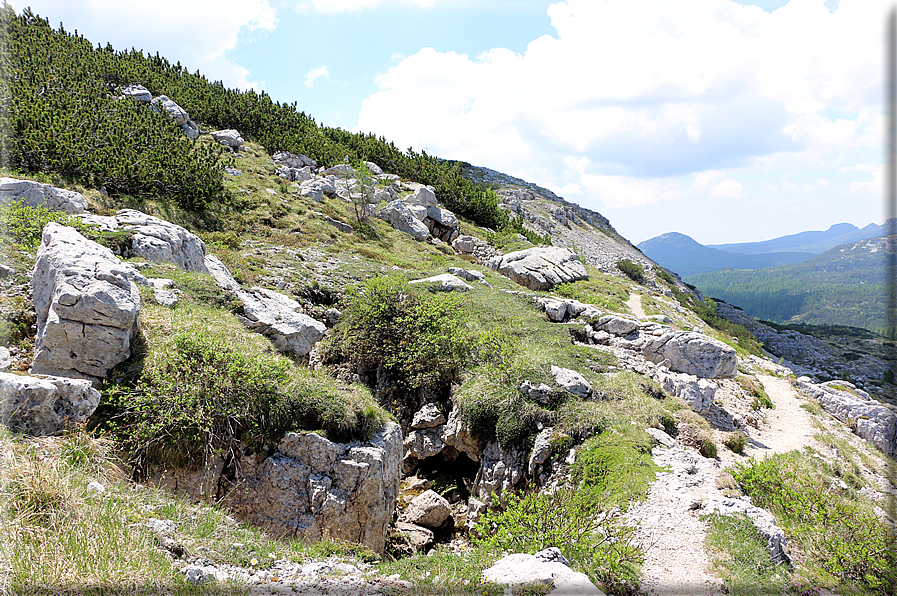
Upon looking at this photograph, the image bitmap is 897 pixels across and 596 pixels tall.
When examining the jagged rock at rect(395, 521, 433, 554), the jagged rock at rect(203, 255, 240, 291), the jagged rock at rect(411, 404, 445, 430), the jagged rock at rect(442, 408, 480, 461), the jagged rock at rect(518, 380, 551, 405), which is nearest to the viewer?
the jagged rock at rect(395, 521, 433, 554)

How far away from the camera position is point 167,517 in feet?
20.6

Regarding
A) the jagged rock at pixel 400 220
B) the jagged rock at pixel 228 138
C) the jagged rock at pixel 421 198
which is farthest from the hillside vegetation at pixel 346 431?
the jagged rock at pixel 421 198

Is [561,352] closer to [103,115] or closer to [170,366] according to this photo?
[170,366]

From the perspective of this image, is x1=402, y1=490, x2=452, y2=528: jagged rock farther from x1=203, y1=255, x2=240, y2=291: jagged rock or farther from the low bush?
x1=203, y1=255, x2=240, y2=291: jagged rock

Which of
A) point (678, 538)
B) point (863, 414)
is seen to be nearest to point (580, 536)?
point (678, 538)

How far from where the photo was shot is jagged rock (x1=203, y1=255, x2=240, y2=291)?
14342 mm

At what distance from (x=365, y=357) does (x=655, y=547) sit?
10.7 meters

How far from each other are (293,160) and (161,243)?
30.8 m

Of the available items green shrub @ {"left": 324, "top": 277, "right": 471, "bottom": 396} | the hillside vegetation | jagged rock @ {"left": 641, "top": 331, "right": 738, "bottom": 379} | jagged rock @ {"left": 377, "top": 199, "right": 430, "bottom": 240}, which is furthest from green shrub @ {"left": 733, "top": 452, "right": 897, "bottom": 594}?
jagged rock @ {"left": 377, "top": 199, "right": 430, "bottom": 240}

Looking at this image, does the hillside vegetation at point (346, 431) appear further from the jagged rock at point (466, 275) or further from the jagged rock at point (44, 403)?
the jagged rock at point (466, 275)

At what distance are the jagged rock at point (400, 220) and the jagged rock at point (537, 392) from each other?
25747mm

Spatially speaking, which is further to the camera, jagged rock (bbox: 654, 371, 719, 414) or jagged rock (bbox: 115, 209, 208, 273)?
jagged rock (bbox: 654, 371, 719, 414)

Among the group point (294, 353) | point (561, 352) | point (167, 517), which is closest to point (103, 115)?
point (294, 353)

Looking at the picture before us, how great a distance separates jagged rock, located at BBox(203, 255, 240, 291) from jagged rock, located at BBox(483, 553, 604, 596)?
39.8ft
